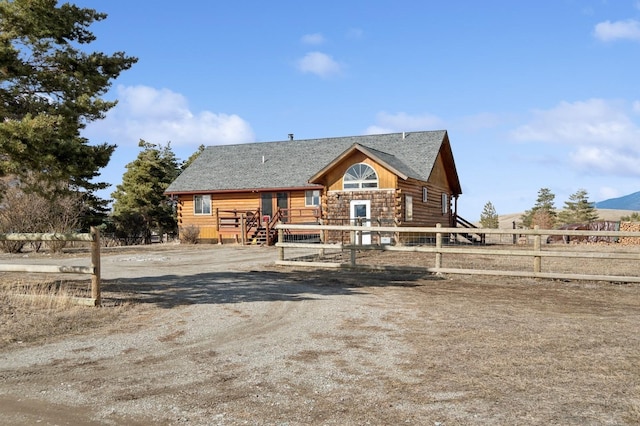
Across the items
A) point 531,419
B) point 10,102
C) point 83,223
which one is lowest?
point 531,419

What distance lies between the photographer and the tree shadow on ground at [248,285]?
11.2m

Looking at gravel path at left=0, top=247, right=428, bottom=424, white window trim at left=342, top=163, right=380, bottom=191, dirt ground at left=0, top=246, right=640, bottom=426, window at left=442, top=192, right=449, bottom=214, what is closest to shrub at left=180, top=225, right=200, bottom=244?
white window trim at left=342, top=163, right=380, bottom=191

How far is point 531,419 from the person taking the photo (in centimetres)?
442

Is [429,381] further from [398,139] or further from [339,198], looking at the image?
[398,139]

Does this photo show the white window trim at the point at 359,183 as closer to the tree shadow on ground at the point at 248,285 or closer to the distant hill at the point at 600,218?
the tree shadow on ground at the point at 248,285

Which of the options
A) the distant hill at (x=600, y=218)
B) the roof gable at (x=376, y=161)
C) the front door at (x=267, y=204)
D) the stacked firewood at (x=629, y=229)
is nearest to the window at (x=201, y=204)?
the front door at (x=267, y=204)

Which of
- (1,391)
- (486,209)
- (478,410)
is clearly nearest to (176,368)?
(1,391)

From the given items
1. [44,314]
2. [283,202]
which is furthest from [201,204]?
[44,314]

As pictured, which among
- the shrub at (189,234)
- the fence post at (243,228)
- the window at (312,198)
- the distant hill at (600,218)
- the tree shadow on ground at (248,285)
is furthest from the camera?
the distant hill at (600,218)

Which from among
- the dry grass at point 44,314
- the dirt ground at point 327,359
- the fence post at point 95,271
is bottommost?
the dirt ground at point 327,359

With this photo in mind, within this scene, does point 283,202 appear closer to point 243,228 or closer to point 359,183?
point 243,228

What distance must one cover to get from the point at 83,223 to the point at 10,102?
25742 millimetres

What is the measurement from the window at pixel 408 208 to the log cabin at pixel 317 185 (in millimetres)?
54

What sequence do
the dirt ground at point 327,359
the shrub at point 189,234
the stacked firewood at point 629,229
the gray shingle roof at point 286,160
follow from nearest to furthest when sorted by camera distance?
the dirt ground at point 327,359
the stacked firewood at point 629,229
the gray shingle roof at point 286,160
the shrub at point 189,234
